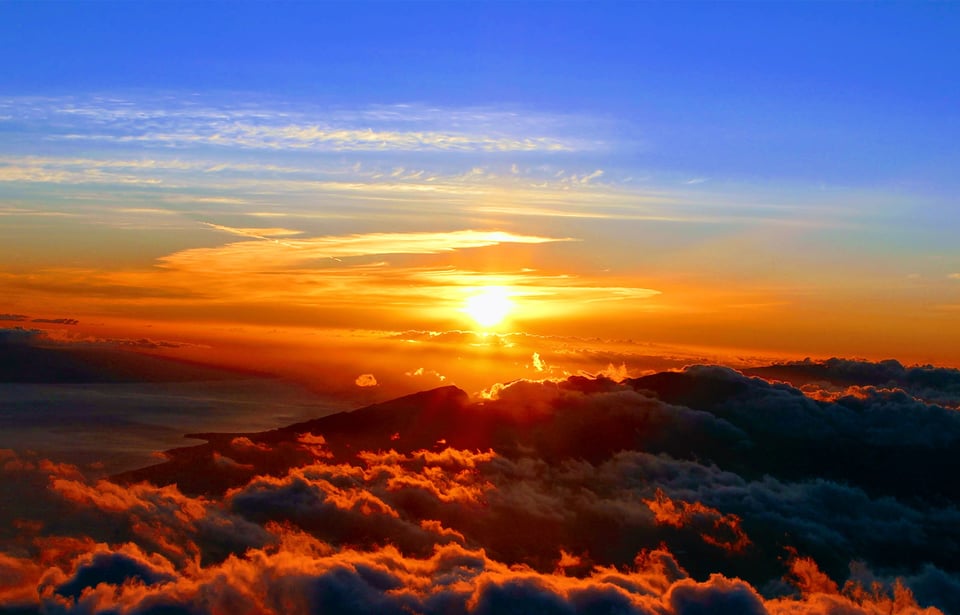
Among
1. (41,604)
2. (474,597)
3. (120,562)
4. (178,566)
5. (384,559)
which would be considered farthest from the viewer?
(384,559)

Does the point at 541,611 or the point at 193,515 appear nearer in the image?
the point at 541,611

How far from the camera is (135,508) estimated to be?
562 feet

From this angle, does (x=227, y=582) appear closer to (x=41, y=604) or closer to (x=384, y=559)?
(x=41, y=604)

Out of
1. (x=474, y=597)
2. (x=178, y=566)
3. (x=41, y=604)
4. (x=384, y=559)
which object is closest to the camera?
(x=41, y=604)

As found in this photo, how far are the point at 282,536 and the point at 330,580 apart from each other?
62818mm

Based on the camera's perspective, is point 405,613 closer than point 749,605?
Yes

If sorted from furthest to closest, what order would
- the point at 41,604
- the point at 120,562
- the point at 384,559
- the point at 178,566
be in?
1. the point at 384,559
2. the point at 178,566
3. the point at 120,562
4. the point at 41,604

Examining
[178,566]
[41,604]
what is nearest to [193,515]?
[178,566]

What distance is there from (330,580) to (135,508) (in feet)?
195

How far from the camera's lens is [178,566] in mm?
151250

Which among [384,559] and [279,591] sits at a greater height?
[279,591]

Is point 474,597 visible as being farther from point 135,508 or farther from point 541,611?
point 135,508

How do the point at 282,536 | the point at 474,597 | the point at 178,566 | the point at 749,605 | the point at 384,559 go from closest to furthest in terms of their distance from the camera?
the point at 474,597
the point at 178,566
the point at 749,605
the point at 384,559
the point at 282,536

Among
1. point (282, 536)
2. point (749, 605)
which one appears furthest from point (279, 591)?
point (749, 605)
